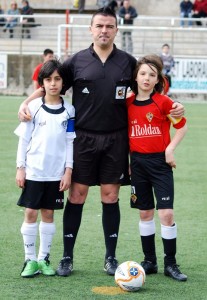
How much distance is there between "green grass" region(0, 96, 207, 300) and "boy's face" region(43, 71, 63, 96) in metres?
1.46

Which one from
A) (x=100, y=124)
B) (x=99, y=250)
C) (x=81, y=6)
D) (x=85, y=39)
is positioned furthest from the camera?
(x=81, y=6)

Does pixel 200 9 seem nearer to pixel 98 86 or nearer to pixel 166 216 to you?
pixel 98 86

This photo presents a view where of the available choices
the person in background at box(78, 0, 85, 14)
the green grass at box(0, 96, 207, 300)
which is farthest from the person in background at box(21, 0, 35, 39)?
the green grass at box(0, 96, 207, 300)

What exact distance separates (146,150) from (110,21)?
1.05 metres

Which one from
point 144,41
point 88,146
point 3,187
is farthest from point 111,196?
point 144,41

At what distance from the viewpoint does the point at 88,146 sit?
7.02 m

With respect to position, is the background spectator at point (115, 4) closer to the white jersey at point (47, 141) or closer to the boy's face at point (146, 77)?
the boy's face at point (146, 77)

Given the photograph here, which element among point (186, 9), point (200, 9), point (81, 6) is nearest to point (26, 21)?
point (81, 6)

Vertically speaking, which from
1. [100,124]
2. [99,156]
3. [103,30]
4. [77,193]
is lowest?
[77,193]

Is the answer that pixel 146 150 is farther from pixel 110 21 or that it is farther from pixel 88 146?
pixel 110 21

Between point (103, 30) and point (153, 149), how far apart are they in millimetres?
1017

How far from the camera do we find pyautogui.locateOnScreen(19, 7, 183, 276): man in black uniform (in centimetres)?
692

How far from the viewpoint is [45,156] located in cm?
690

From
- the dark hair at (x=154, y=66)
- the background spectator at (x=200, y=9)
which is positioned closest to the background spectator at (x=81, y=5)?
the background spectator at (x=200, y=9)
